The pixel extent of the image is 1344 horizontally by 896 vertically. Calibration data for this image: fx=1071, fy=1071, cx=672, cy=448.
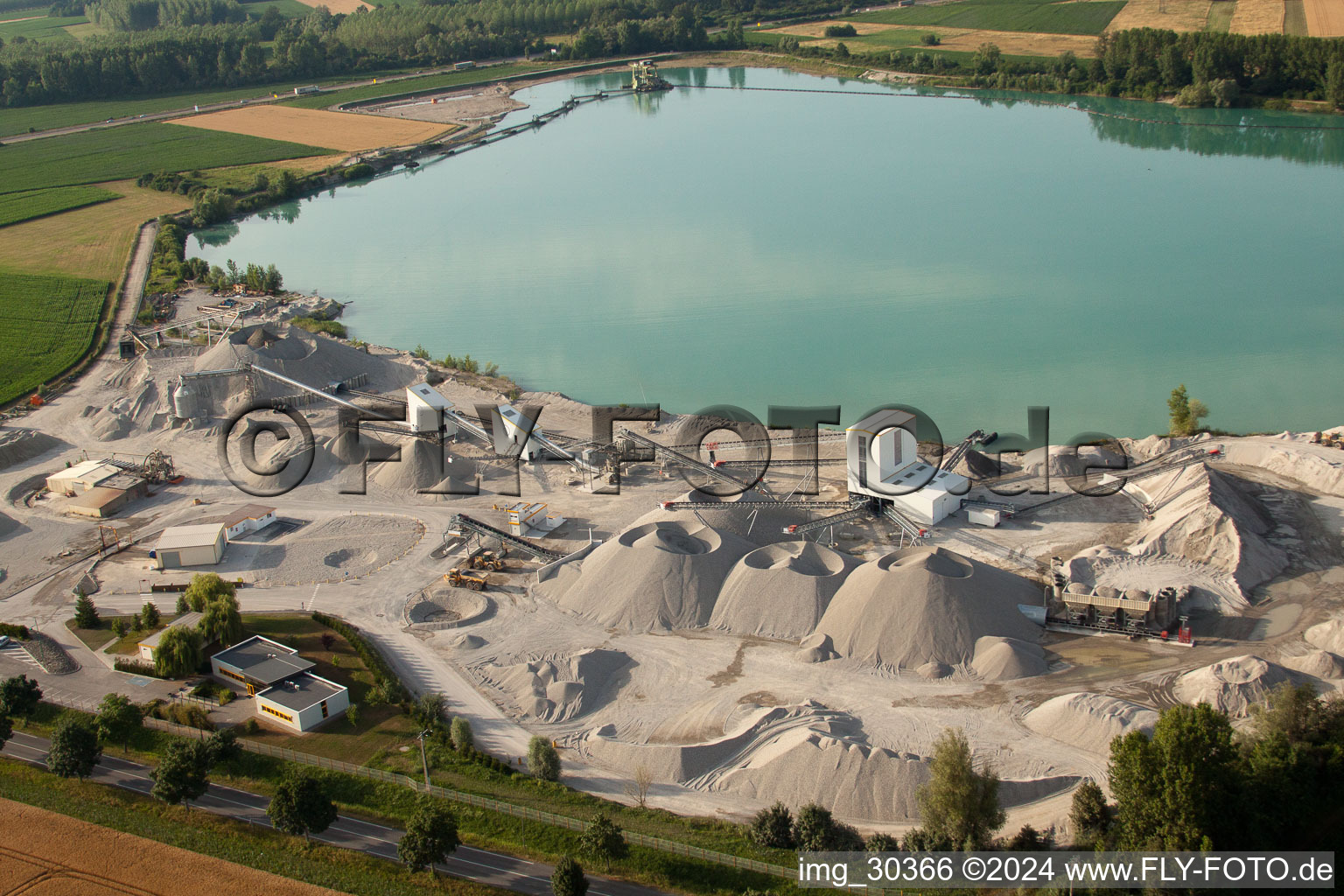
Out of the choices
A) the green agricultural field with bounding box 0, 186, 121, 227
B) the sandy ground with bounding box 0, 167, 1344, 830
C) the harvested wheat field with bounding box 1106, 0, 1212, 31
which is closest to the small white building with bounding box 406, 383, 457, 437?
the sandy ground with bounding box 0, 167, 1344, 830

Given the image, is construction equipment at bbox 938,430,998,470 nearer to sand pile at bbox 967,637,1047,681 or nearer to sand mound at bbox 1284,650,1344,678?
sand pile at bbox 967,637,1047,681

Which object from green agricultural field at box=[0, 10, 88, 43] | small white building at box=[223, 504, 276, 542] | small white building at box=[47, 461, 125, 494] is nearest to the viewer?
small white building at box=[223, 504, 276, 542]

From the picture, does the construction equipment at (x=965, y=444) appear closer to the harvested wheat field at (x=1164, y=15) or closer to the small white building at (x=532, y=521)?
the small white building at (x=532, y=521)

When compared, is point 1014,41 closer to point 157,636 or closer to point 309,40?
point 309,40

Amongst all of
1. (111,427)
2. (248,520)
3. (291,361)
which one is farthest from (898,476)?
(111,427)

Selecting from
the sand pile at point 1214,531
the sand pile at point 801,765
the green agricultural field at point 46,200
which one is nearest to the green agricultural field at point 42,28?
the green agricultural field at point 46,200

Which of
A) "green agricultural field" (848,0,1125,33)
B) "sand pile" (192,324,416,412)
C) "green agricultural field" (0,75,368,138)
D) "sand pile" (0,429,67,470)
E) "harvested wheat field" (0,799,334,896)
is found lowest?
"harvested wheat field" (0,799,334,896)

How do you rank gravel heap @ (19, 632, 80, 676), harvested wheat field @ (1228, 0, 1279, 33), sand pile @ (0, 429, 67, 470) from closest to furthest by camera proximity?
1. gravel heap @ (19, 632, 80, 676)
2. sand pile @ (0, 429, 67, 470)
3. harvested wheat field @ (1228, 0, 1279, 33)

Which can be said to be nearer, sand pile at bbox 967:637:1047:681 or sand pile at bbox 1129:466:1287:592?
sand pile at bbox 967:637:1047:681

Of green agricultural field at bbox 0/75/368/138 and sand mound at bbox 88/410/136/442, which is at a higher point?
green agricultural field at bbox 0/75/368/138
